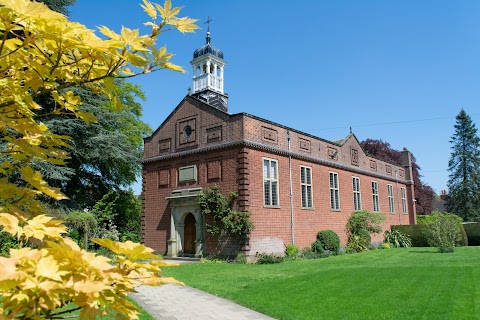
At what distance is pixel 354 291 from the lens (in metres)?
8.63

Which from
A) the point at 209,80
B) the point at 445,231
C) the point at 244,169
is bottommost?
the point at 445,231

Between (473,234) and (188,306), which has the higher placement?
(473,234)

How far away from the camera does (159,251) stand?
2016cm

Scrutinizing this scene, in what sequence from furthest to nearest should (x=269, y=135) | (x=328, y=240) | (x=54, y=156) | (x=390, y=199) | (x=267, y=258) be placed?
(x=390, y=199)
(x=328, y=240)
(x=269, y=135)
(x=267, y=258)
(x=54, y=156)

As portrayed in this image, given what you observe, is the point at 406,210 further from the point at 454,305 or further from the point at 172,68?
the point at 172,68

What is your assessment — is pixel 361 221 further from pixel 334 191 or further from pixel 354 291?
pixel 354 291

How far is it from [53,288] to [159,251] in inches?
779

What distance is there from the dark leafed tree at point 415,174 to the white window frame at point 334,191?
22.5m

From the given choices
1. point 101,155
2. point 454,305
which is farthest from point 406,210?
point 454,305

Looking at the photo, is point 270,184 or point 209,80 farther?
point 209,80

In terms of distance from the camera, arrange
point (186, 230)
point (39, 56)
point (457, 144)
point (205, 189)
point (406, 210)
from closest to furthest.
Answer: point (39, 56) < point (205, 189) < point (186, 230) < point (406, 210) < point (457, 144)

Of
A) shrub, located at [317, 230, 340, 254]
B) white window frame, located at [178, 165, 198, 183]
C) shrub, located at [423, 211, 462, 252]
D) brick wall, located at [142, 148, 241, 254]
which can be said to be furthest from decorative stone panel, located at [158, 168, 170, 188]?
shrub, located at [423, 211, 462, 252]

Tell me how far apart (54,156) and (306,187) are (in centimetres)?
1908

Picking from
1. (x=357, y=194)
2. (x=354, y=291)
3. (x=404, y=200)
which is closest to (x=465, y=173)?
(x=404, y=200)
